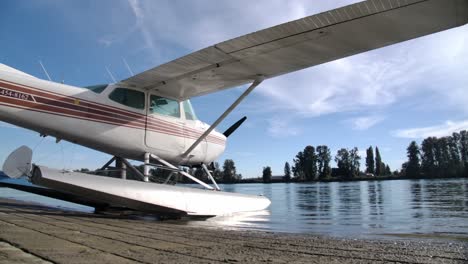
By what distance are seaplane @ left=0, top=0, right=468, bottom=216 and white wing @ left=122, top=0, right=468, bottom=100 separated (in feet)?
0.06

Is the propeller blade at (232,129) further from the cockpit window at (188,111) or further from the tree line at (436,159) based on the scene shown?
the tree line at (436,159)

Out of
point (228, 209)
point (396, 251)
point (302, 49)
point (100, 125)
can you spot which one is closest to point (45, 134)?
point (100, 125)

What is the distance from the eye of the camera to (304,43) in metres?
7.11

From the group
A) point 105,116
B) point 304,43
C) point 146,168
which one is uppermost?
point 304,43

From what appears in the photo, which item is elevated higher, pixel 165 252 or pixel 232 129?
pixel 232 129

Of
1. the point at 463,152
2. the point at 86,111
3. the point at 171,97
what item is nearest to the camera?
the point at 86,111

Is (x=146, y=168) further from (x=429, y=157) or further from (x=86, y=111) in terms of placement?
(x=429, y=157)

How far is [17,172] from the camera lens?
24.3ft

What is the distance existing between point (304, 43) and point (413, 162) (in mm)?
104631

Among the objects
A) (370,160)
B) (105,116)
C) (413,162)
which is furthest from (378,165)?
(105,116)

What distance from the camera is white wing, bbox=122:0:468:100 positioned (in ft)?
19.5

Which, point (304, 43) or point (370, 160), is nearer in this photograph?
point (304, 43)

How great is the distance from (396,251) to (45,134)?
21.3 ft

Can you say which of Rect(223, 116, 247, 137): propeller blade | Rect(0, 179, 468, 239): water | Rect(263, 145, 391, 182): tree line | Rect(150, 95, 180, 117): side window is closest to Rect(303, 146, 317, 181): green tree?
Rect(263, 145, 391, 182): tree line
